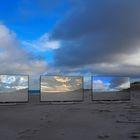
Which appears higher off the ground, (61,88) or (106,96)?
(61,88)

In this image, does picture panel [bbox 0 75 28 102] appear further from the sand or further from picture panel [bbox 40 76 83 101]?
the sand

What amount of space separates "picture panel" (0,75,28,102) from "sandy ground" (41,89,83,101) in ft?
5.21

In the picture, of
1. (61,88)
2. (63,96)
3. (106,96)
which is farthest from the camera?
(106,96)

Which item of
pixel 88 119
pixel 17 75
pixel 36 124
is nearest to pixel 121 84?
pixel 17 75

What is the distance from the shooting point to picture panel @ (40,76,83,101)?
30.3 meters

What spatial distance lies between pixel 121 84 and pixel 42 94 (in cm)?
806

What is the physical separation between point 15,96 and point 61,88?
157 inches

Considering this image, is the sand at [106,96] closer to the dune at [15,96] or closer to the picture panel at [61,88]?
the picture panel at [61,88]

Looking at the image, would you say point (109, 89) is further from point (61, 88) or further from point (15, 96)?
point (15, 96)

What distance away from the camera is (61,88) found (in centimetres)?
3097

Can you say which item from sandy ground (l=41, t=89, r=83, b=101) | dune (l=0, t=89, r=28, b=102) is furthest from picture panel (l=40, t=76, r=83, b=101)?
dune (l=0, t=89, r=28, b=102)

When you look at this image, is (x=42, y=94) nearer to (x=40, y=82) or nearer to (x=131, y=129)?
(x=40, y=82)

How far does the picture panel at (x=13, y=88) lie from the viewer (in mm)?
28797

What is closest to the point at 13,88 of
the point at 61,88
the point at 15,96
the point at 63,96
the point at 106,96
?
the point at 15,96
